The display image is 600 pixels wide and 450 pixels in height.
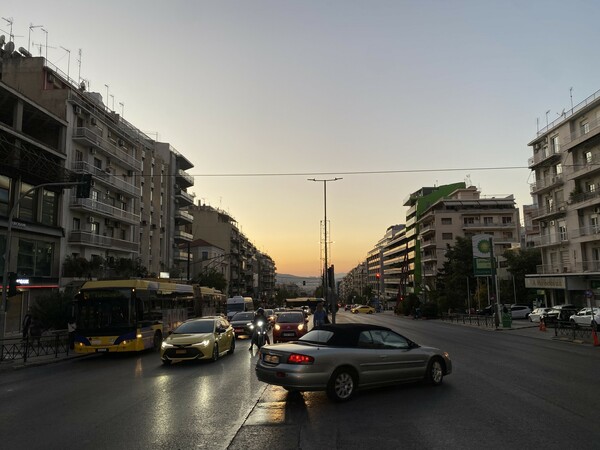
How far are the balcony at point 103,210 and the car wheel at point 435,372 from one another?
3565 cm

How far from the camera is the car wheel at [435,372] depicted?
10.4 meters

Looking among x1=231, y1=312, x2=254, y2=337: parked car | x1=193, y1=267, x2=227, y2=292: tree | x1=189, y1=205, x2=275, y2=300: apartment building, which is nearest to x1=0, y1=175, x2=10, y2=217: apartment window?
x1=231, y1=312, x2=254, y2=337: parked car

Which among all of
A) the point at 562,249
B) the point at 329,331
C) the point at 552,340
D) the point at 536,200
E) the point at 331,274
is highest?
the point at 536,200

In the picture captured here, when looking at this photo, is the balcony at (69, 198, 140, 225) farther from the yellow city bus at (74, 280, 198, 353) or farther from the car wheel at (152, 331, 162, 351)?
the yellow city bus at (74, 280, 198, 353)

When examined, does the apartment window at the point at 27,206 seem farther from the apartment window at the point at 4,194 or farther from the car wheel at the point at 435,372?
the car wheel at the point at 435,372

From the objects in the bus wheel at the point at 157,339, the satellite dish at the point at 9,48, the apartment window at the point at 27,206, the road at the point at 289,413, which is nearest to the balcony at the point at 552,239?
the road at the point at 289,413

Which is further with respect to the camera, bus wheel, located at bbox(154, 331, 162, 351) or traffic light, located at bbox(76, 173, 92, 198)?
bus wheel, located at bbox(154, 331, 162, 351)

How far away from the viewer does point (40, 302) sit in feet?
80.8

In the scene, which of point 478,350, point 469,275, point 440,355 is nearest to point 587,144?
point 469,275

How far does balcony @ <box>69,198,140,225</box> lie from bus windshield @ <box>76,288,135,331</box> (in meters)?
23.3

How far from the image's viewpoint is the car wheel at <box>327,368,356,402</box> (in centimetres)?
882

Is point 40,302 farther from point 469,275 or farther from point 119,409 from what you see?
point 469,275

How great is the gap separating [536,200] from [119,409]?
5761 cm

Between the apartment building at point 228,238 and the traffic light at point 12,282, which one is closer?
the traffic light at point 12,282
